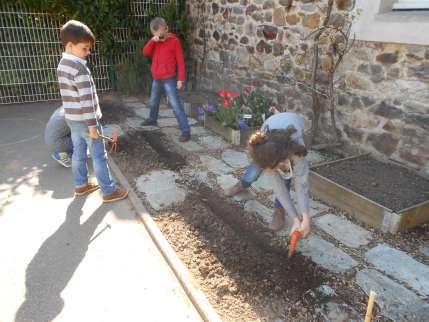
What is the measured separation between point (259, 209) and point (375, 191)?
1.22 metres

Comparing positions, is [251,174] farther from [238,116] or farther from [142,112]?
[142,112]

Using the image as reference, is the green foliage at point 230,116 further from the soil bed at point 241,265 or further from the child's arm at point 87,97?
the child's arm at point 87,97

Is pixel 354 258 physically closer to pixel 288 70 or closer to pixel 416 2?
pixel 416 2

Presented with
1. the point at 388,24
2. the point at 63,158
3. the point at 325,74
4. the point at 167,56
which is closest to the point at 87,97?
the point at 63,158

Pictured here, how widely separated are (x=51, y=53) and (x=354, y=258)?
7.53 metres

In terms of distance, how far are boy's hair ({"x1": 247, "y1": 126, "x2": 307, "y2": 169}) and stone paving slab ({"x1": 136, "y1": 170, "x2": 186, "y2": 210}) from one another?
1647 millimetres

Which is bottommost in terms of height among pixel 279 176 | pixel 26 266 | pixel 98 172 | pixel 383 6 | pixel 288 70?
pixel 26 266

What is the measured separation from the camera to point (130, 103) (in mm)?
7770

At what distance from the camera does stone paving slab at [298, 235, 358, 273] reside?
9.38 feet

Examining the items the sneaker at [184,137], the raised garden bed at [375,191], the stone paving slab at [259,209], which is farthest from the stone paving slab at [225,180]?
the sneaker at [184,137]

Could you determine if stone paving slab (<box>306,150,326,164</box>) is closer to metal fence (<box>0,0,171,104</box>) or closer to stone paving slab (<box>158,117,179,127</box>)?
stone paving slab (<box>158,117,179,127</box>)

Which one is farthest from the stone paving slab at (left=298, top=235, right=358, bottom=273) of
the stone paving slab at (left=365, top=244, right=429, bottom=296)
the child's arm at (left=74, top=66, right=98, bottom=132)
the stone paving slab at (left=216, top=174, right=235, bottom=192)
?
the child's arm at (left=74, top=66, right=98, bottom=132)

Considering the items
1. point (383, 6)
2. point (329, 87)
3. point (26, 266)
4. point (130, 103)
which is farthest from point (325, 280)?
point (130, 103)

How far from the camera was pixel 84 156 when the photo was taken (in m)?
3.72
